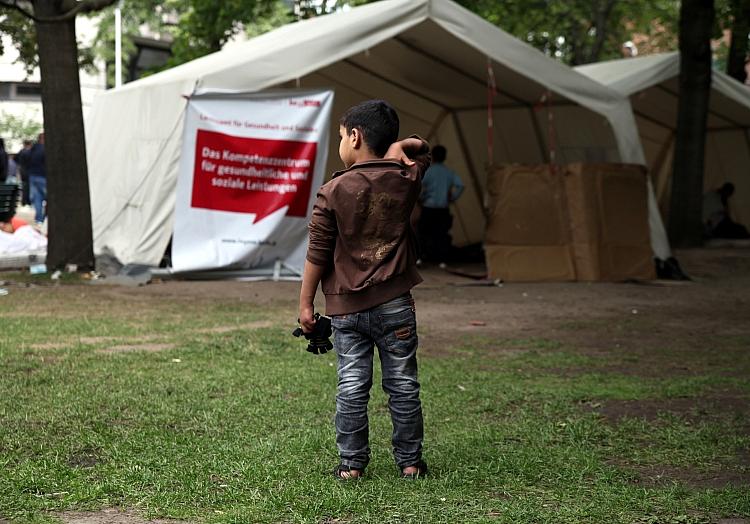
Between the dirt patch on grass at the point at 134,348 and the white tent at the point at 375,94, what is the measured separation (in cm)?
565

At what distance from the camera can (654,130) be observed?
22219mm

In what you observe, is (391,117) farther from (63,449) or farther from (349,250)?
(63,449)

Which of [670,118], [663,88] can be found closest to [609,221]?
[663,88]

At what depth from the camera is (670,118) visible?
71.8 feet

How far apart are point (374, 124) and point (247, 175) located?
9.43m

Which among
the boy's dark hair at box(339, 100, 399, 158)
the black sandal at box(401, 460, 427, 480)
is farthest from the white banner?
the black sandal at box(401, 460, 427, 480)

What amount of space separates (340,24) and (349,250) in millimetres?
9992

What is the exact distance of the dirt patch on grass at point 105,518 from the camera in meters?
4.37

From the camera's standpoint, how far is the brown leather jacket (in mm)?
4898

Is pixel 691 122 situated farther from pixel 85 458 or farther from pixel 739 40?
pixel 85 458

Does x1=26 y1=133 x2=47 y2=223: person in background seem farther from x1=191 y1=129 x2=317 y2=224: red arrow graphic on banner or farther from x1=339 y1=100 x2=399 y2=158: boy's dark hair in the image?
x1=339 y1=100 x2=399 y2=158: boy's dark hair

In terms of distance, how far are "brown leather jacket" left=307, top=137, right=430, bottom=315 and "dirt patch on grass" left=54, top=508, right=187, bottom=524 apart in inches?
43.9

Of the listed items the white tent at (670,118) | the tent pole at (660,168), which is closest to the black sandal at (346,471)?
the white tent at (670,118)

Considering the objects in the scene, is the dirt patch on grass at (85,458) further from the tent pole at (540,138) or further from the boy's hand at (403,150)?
the tent pole at (540,138)
